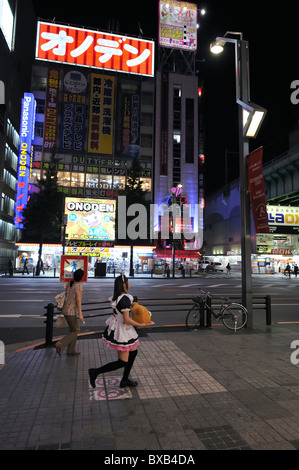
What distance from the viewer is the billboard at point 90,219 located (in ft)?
114

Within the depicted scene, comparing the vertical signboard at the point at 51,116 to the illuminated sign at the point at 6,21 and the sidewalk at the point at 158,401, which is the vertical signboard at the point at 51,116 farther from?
the sidewalk at the point at 158,401

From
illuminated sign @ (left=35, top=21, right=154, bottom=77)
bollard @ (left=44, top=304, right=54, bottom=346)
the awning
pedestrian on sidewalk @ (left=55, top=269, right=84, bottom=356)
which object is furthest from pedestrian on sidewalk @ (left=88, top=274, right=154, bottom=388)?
illuminated sign @ (left=35, top=21, right=154, bottom=77)

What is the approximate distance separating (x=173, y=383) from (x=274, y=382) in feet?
5.55

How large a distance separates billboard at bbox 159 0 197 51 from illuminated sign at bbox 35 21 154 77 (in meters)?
6.35

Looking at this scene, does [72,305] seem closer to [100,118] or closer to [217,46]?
[217,46]

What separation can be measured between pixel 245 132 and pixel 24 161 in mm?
33430

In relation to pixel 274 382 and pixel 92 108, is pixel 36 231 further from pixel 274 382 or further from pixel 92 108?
pixel 274 382

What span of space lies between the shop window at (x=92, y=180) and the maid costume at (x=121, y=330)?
146 feet

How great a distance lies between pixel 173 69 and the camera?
5522 centimetres

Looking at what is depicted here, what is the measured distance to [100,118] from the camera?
4634cm

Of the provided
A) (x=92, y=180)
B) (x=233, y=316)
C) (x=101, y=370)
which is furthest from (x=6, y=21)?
(x=101, y=370)

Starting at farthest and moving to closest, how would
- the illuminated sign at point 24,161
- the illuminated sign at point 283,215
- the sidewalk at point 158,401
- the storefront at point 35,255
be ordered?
the illuminated sign at point 283,215, the storefront at point 35,255, the illuminated sign at point 24,161, the sidewalk at point 158,401

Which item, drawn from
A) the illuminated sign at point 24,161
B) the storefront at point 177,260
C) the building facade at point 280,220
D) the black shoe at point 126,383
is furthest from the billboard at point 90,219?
the black shoe at point 126,383

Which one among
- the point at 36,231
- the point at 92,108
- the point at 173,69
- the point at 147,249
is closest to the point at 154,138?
the point at 92,108
